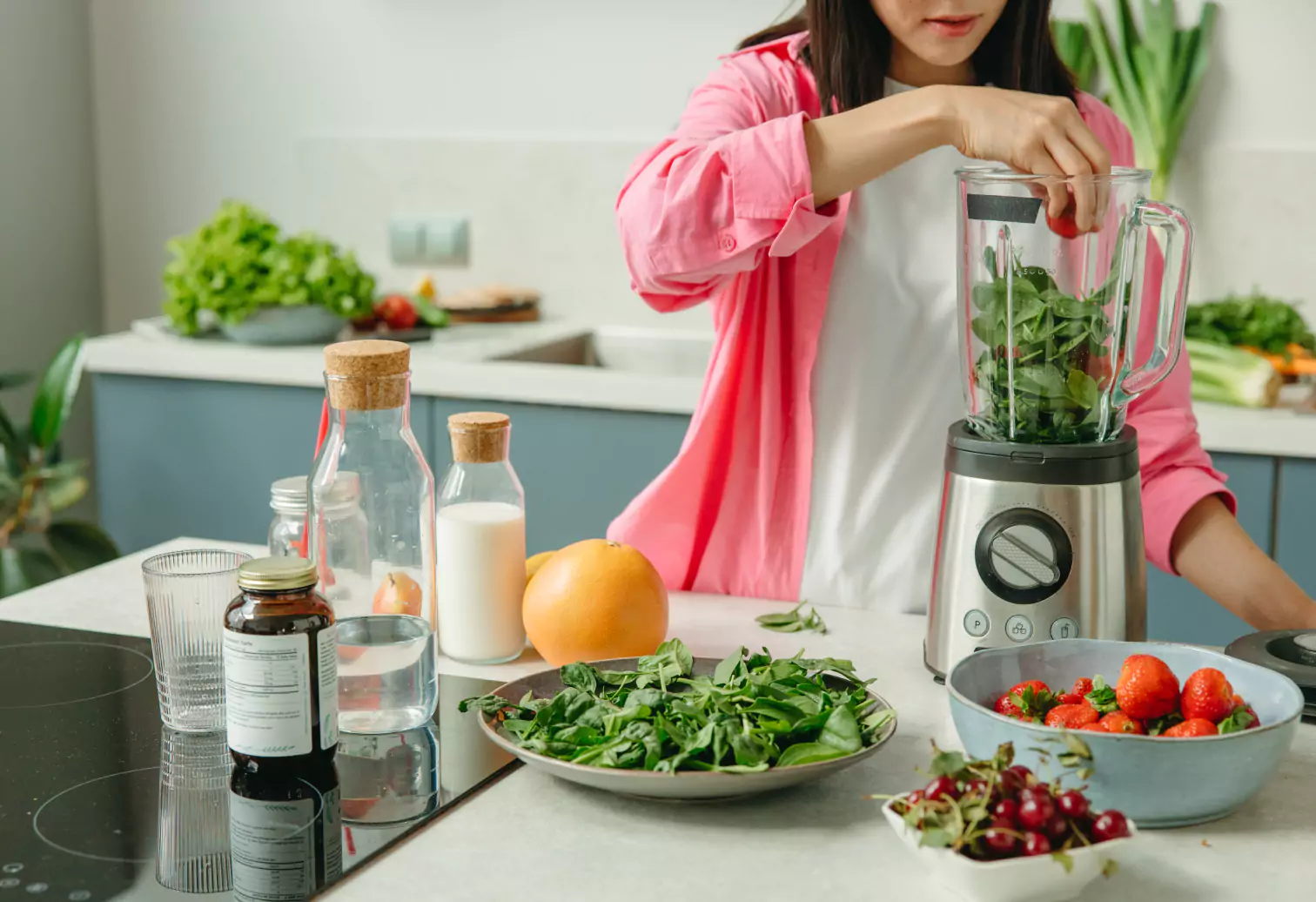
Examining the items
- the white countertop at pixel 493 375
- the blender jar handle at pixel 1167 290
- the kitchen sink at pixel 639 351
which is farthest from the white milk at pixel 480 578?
the kitchen sink at pixel 639 351

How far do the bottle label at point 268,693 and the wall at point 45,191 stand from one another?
231 cm

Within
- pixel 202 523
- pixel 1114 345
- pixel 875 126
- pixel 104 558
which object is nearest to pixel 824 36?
pixel 875 126

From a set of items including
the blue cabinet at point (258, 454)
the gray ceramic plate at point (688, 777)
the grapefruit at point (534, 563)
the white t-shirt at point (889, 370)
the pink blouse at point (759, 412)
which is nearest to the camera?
the gray ceramic plate at point (688, 777)

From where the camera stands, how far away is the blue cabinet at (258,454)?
221 centimetres

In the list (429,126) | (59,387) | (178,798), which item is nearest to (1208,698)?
(178,798)

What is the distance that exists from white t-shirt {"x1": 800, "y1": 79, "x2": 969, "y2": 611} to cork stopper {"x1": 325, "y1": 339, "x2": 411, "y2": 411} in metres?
0.56

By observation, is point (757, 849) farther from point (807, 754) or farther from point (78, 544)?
point (78, 544)

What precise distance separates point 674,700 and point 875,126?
51cm

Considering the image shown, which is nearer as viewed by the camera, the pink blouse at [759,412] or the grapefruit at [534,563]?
the grapefruit at [534,563]

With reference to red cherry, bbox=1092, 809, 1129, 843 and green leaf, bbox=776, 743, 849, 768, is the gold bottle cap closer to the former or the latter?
green leaf, bbox=776, 743, 849, 768

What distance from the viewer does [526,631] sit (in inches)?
43.3

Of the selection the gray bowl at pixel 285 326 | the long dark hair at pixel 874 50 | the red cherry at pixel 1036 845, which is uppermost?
the long dark hair at pixel 874 50

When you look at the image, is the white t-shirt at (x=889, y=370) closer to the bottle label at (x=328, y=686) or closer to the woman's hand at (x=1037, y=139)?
the woman's hand at (x=1037, y=139)

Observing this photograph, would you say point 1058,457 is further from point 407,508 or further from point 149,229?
point 149,229
